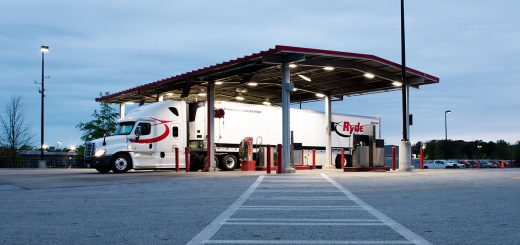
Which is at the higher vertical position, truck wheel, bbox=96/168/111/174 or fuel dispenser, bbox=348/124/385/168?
fuel dispenser, bbox=348/124/385/168

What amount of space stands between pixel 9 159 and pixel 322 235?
165 ft


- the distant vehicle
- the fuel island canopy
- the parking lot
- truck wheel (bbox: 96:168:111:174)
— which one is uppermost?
the fuel island canopy

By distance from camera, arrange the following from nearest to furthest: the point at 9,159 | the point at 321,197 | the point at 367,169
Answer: the point at 321,197 → the point at 367,169 → the point at 9,159

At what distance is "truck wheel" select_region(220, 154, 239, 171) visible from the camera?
28.6m

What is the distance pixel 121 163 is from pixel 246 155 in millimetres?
6143

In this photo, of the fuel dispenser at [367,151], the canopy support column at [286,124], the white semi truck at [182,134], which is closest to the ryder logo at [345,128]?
the white semi truck at [182,134]

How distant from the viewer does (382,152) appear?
2728cm

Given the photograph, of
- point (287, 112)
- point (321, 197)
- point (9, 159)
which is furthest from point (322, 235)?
point (9, 159)

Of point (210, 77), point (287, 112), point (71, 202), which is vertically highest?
point (210, 77)

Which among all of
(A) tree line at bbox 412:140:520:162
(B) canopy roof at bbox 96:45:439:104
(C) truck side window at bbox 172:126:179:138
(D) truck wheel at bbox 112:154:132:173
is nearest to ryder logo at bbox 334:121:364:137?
(B) canopy roof at bbox 96:45:439:104

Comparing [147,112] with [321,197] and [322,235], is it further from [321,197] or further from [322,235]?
[322,235]

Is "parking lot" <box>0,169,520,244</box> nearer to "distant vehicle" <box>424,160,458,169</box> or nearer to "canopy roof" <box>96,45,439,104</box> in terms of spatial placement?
"canopy roof" <box>96,45,439,104</box>

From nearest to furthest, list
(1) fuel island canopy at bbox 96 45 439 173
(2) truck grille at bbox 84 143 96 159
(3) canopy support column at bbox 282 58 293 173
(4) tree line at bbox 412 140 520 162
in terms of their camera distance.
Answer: (3) canopy support column at bbox 282 58 293 173 < (1) fuel island canopy at bbox 96 45 439 173 < (2) truck grille at bbox 84 143 96 159 < (4) tree line at bbox 412 140 520 162

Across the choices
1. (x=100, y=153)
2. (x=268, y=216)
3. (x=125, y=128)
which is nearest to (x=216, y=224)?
(x=268, y=216)
